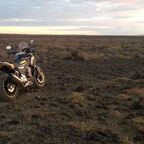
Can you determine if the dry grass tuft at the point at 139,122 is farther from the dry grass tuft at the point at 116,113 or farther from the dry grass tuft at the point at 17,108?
the dry grass tuft at the point at 17,108

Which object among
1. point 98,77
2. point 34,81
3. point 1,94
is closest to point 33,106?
point 1,94

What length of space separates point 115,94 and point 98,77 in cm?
344

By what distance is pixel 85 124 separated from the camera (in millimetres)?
5441

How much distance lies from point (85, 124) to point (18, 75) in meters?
3.17

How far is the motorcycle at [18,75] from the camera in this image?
6961mm

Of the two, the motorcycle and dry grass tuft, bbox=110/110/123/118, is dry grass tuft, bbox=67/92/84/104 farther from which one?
the motorcycle

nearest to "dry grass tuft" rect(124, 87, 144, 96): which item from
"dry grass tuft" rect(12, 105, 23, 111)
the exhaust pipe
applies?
the exhaust pipe

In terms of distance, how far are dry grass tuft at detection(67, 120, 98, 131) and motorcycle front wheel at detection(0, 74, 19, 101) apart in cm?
254

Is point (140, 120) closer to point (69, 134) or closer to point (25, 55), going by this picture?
point (69, 134)

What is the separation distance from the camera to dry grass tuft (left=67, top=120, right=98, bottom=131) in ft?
17.1

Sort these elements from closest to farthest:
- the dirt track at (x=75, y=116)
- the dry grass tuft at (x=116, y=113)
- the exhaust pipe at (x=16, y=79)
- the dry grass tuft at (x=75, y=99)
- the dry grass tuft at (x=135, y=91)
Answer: the dirt track at (x=75, y=116), the dry grass tuft at (x=116, y=113), the exhaust pipe at (x=16, y=79), the dry grass tuft at (x=75, y=99), the dry grass tuft at (x=135, y=91)

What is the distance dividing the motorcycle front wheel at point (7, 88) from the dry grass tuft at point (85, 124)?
99.9 inches

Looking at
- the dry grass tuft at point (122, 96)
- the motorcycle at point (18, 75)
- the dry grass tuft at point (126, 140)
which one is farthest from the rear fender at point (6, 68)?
the dry grass tuft at point (126, 140)

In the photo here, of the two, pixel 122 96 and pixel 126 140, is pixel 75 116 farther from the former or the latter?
pixel 122 96
